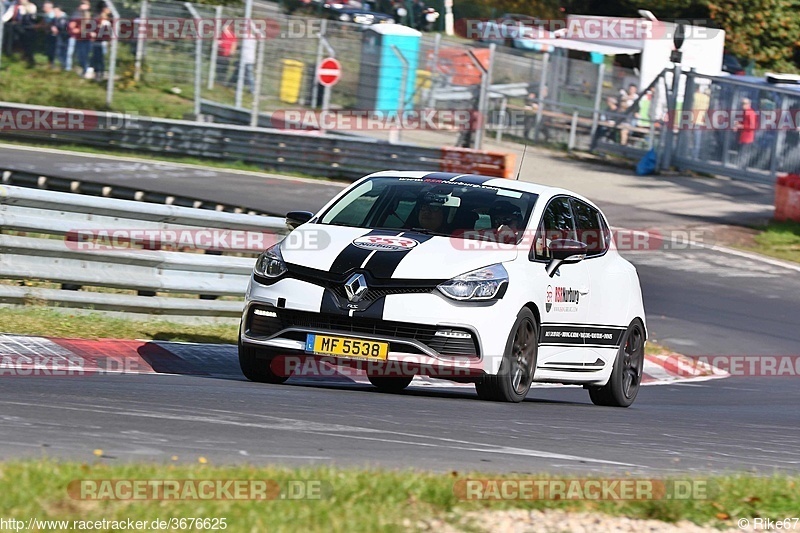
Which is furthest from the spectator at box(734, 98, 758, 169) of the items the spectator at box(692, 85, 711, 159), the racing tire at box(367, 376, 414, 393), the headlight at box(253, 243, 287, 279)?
the headlight at box(253, 243, 287, 279)

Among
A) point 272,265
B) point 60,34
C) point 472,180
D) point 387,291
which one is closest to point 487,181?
point 472,180

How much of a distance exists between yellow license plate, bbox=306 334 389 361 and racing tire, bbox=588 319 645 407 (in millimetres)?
2844

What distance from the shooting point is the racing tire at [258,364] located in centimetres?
920

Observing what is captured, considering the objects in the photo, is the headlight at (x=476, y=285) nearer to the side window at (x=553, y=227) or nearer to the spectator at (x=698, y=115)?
the side window at (x=553, y=227)

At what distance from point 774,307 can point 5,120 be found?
A: 16858mm

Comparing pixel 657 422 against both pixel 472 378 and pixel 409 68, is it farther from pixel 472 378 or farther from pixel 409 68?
pixel 409 68

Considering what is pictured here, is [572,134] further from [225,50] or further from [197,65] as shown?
[197,65]

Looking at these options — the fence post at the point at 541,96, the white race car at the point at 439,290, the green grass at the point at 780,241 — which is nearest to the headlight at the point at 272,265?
the white race car at the point at 439,290

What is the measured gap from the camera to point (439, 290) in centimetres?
868

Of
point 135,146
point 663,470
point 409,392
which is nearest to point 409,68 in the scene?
point 135,146

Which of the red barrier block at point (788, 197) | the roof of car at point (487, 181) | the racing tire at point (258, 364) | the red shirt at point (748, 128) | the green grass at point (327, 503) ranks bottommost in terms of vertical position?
the racing tire at point (258, 364)

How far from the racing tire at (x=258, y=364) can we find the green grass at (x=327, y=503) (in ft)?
11.1

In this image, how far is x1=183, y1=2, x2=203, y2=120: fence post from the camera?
96.9 feet

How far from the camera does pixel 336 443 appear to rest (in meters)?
6.66
